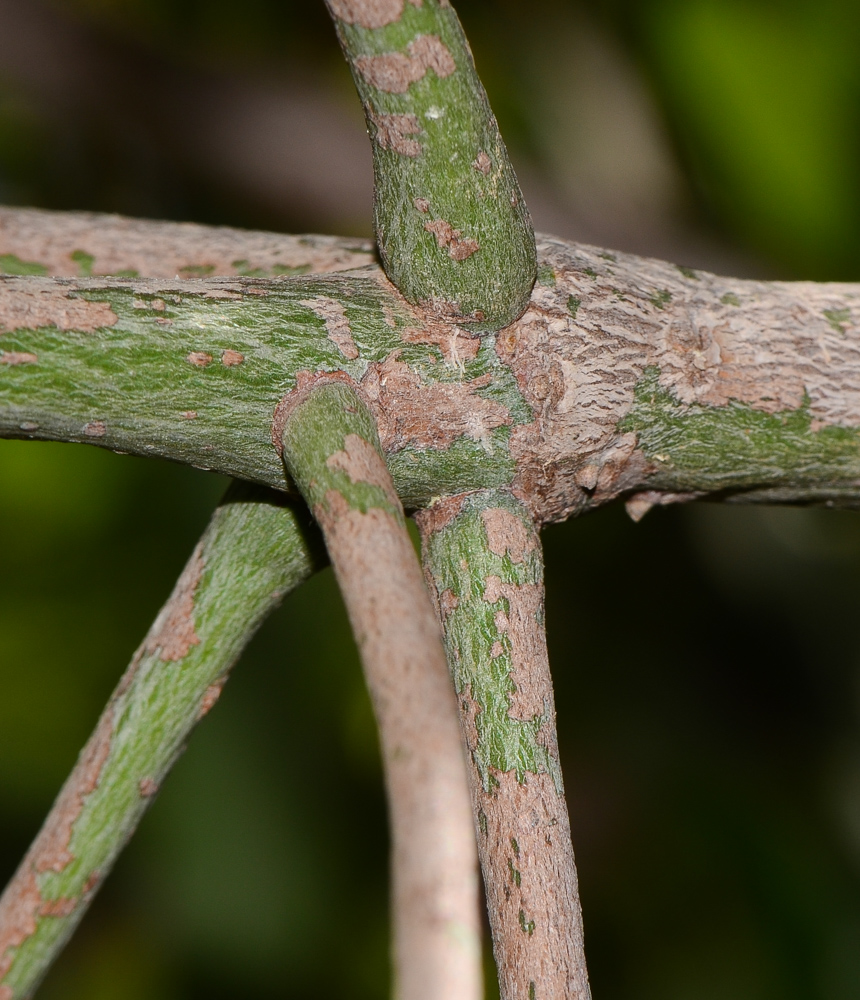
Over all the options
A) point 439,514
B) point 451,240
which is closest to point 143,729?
point 439,514

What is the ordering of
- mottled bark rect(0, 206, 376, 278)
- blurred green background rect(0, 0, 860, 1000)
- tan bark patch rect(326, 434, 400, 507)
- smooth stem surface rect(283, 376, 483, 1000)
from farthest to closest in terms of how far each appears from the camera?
blurred green background rect(0, 0, 860, 1000)
mottled bark rect(0, 206, 376, 278)
tan bark patch rect(326, 434, 400, 507)
smooth stem surface rect(283, 376, 483, 1000)

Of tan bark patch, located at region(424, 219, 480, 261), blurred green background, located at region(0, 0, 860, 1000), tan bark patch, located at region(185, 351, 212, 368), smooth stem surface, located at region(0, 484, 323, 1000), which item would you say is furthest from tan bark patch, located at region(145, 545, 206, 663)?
blurred green background, located at region(0, 0, 860, 1000)

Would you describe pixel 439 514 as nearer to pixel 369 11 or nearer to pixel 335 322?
pixel 335 322

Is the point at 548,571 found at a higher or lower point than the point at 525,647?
higher

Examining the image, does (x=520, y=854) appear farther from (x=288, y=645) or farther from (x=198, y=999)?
(x=198, y=999)

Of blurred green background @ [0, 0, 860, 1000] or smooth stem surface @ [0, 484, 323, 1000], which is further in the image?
blurred green background @ [0, 0, 860, 1000]

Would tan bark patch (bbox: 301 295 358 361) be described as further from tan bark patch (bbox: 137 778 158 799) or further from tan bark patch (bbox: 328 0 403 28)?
tan bark patch (bbox: 137 778 158 799)

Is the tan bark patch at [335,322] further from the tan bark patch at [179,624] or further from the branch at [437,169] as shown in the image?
the tan bark patch at [179,624]
